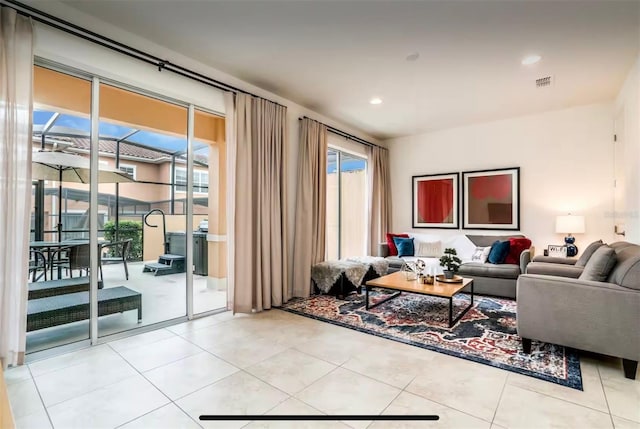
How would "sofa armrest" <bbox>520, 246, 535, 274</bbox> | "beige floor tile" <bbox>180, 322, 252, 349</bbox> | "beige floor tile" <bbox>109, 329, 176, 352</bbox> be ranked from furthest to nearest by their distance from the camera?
"sofa armrest" <bbox>520, 246, 535, 274</bbox> → "beige floor tile" <bbox>180, 322, 252, 349</bbox> → "beige floor tile" <bbox>109, 329, 176, 352</bbox>

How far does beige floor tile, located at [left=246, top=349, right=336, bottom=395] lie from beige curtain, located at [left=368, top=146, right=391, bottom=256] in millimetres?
3656

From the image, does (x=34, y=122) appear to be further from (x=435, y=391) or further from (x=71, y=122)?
(x=435, y=391)

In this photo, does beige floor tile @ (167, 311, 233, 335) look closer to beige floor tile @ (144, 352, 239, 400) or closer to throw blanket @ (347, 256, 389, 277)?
beige floor tile @ (144, 352, 239, 400)

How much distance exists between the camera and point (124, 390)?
203cm

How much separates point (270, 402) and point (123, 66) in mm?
2923

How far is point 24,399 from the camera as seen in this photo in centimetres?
192

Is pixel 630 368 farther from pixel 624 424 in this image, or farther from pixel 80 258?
pixel 80 258

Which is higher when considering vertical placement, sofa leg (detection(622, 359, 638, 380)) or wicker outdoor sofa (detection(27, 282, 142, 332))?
wicker outdoor sofa (detection(27, 282, 142, 332))

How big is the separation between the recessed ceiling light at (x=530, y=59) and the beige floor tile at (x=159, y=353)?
4.02 meters

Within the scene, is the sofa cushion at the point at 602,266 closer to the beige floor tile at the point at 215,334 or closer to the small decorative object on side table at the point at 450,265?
the small decorative object on side table at the point at 450,265

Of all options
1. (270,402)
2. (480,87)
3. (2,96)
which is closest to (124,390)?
(270,402)

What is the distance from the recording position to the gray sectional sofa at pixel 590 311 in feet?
6.93

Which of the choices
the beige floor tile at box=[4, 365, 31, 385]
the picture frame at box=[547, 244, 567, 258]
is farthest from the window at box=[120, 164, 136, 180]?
the picture frame at box=[547, 244, 567, 258]

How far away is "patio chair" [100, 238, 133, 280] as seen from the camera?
2.98 meters
